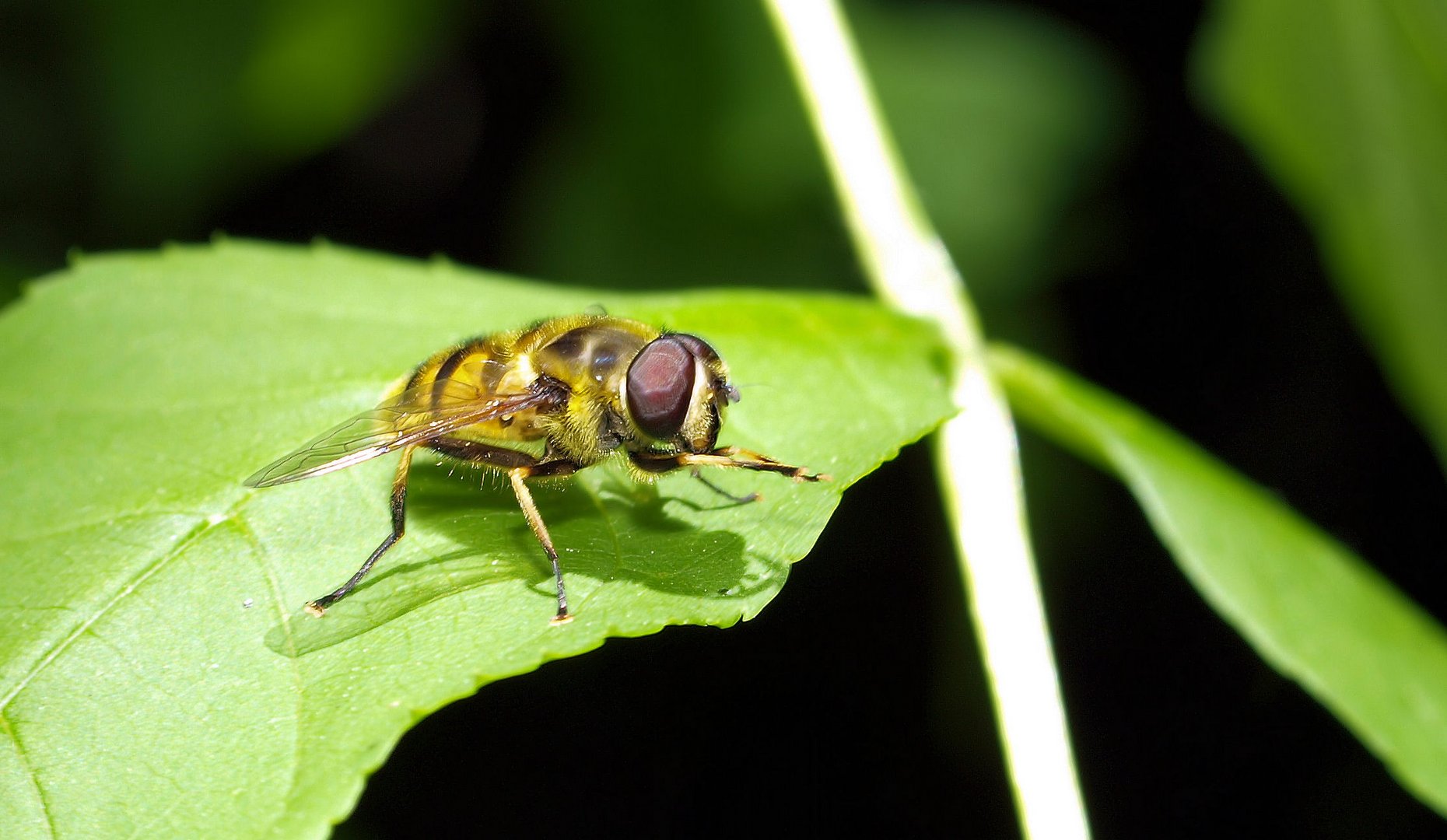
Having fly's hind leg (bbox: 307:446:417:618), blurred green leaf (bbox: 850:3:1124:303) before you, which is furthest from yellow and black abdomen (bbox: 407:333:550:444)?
blurred green leaf (bbox: 850:3:1124:303)

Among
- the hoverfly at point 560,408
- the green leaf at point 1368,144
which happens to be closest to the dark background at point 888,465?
the green leaf at point 1368,144

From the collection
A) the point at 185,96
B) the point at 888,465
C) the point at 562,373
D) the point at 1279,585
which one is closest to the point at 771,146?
the point at 888,465

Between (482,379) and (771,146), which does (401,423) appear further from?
(771,146)

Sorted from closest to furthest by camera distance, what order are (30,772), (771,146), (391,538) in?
(30,772), (391,538), (771,146)

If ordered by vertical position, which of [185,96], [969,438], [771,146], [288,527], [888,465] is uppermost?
[185,96]

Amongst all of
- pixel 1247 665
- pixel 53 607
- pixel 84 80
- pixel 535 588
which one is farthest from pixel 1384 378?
pixel 84 80

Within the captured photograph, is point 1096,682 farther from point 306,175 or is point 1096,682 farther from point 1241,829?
point 306,175

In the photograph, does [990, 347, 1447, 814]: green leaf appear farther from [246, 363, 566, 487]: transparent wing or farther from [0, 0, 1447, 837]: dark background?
[0, 0, 1447, 837]: dark background
